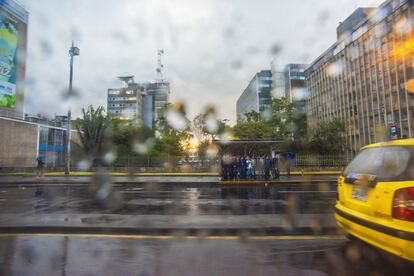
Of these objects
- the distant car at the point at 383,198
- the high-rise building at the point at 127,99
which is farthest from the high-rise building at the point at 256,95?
the high-rise building at the point at 127,99

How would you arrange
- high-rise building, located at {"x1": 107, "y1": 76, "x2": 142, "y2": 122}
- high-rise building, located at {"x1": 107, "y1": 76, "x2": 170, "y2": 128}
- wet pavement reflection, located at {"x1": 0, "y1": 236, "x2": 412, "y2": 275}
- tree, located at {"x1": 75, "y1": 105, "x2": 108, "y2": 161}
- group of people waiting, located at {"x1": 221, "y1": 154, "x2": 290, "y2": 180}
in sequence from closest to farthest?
wet pavement reflection, located at {"x1": 0, "y1": 236, "x2": 412, "y2": 275} < group of people waiting, located at {"x1": 221, "y1": 154, "x2": 290, "y2": 180} < tree, located at {"x1": 75, "y1": 105, "x2": 108, "y2": 161} < high-rise building, located at {"x1": 107, "y1": 76, "x2": 170, "y2": 128} < high-rise building, located at {"x1": 107, "y1": 76, "x2": 142, "y2": 122}

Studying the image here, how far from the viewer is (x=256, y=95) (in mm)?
47281

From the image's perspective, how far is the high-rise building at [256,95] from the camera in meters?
31.4

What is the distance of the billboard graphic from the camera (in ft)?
136

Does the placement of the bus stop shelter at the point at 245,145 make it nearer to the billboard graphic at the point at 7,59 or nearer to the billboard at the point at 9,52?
the billboard at the point at 9,52

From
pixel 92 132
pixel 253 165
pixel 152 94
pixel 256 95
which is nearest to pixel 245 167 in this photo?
pixel 253 165

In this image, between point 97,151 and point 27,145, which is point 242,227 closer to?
point 97,151

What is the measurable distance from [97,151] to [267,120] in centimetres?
2629

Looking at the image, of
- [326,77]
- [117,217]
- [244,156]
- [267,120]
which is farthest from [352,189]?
[326,77]

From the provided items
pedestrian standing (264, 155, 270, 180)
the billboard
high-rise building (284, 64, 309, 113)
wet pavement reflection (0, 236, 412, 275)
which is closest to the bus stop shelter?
pedestrian standing (264, 155, 270, 180)

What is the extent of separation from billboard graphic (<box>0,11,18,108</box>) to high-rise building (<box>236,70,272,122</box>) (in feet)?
103

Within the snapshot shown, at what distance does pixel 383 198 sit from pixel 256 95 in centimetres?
4432

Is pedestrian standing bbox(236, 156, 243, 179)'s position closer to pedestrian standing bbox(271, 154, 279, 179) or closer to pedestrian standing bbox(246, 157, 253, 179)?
pedestrian standing bbox(246, 157, 253, 179)

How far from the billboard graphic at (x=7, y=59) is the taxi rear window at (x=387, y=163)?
47308 mm
